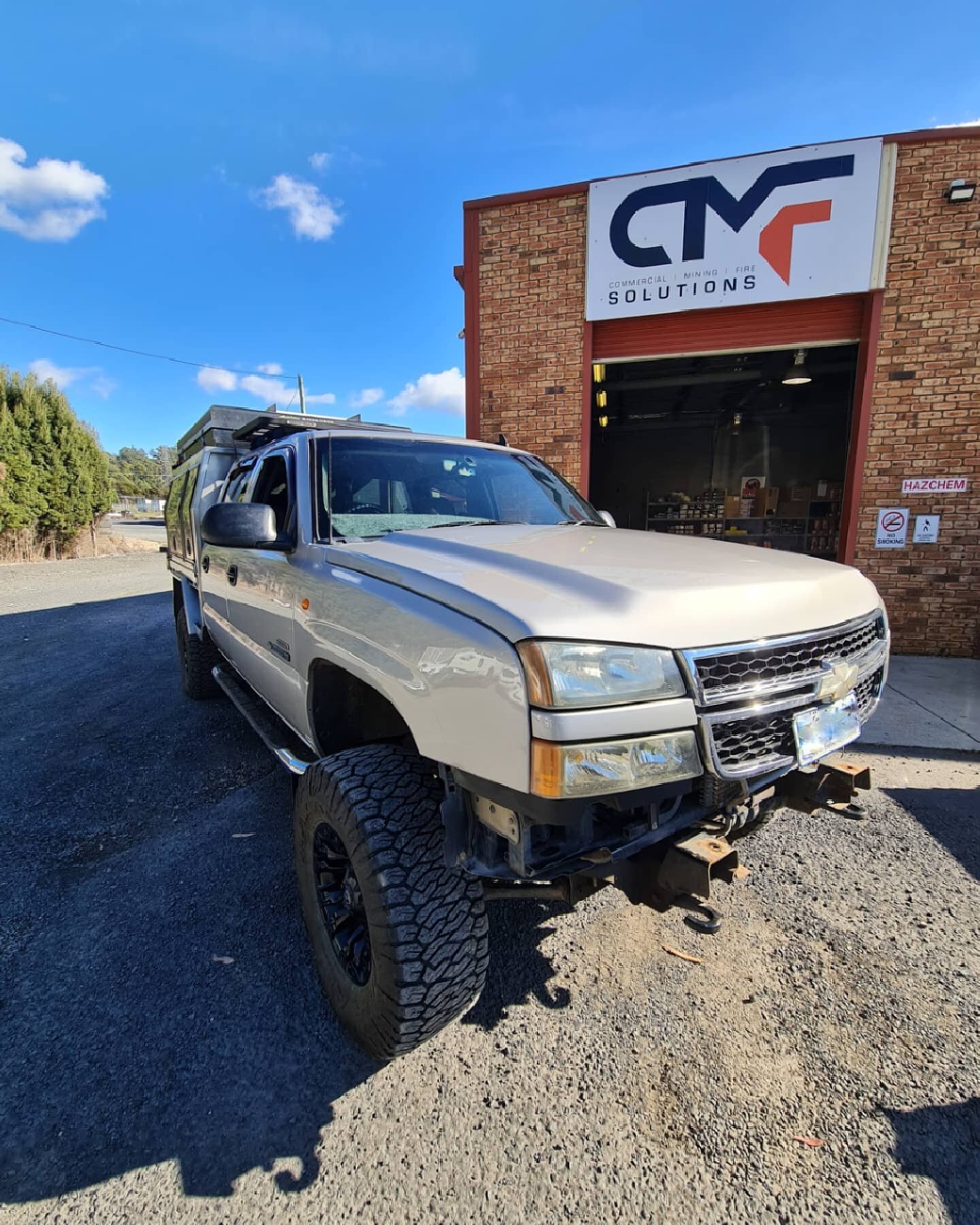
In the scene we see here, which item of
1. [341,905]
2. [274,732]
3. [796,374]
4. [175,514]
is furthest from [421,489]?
[796,374]

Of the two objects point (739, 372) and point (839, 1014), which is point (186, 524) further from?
point (739, 372)

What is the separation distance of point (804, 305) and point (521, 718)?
7.62 m

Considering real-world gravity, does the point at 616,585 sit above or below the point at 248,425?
below

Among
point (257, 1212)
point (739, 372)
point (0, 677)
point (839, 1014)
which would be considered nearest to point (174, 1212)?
point (257, 1212)

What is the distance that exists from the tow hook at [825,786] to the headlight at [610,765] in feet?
2.65

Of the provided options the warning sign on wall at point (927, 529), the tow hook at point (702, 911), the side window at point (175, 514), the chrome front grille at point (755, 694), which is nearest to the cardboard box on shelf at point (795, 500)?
the warning sign on wall at point (927, 529)

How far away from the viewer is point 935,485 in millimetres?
6715

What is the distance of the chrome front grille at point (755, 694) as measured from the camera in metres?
1.49

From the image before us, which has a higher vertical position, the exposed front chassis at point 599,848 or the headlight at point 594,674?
the headlight at point 594,674

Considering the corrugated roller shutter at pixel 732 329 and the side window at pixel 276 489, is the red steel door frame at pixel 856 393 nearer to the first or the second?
the corrugated roller shutter at pixel 732 329

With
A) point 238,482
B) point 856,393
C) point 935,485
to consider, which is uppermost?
point 856,393

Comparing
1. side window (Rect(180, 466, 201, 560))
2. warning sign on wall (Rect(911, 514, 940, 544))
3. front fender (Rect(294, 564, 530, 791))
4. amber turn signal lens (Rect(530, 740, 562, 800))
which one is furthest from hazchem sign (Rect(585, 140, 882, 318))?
amber turn signal lens (Rect(530, 740, 562, 800))

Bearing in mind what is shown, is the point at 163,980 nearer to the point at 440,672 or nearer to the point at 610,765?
the point at 440,672

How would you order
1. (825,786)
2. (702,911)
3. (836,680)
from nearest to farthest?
1. (702,911)
2. (836,680)
3. (825,786)
